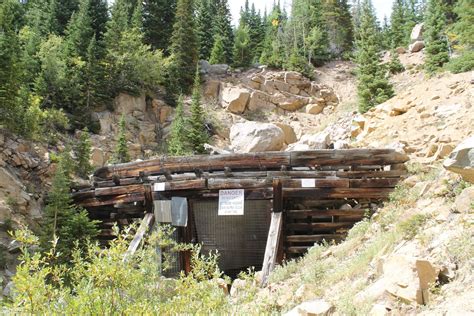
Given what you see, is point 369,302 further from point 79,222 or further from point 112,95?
Result: point 112,95

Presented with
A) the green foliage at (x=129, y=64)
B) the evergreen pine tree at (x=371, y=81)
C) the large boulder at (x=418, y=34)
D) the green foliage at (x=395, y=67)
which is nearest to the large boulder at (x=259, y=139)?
the evergreen pine tree at (x=371, y=81)

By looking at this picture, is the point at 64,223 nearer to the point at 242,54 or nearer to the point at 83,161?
the point at 83,161

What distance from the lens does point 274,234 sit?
29.8 ft

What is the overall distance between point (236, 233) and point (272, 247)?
97.1 inches

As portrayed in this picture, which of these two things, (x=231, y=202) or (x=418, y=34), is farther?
(x=418, y=34)

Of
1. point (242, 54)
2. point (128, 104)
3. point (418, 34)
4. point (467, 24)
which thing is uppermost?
point (418, 34)

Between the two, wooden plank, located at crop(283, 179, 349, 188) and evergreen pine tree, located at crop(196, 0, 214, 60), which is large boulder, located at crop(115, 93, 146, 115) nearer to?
evergreen pine tree, located at crop(196, 0, 214, 60)

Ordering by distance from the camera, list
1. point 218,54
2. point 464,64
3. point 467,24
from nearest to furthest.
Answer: point 464,64, point 467,24, point 218,54

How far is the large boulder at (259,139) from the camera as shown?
18969 millimetres

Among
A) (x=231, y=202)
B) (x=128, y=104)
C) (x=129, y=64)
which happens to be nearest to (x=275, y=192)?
(x=231, y=202)

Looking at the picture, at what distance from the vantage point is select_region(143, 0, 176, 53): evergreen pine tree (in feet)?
115

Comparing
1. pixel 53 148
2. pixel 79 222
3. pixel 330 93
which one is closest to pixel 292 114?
pixel 330 93

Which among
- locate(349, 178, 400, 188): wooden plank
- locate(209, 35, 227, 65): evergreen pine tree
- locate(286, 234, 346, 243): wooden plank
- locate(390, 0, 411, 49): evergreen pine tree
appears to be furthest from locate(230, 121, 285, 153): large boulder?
locate(390, 0, 411, 49): evergreen pine tree

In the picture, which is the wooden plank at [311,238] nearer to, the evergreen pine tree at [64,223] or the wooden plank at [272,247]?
the wooden plank at [272,247]
